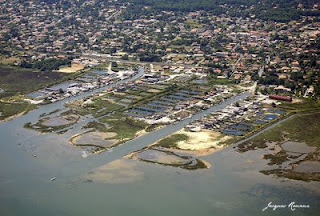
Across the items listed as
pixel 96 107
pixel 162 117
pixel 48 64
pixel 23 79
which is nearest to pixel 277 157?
pixel 162 117

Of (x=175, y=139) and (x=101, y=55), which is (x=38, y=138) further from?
(x=101, y=55)

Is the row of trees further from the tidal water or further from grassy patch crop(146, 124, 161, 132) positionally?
the tidal water

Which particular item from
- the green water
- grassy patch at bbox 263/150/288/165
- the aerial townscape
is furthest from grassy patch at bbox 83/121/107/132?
grassy patch at bbox 263/150/288/165

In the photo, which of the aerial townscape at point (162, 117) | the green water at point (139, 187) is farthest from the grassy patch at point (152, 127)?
the green water at point (139, 187)

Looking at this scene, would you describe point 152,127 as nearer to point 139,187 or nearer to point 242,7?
point 139,187

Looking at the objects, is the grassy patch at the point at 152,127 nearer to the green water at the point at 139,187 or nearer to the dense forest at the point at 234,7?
the green water at the point at 139,187
